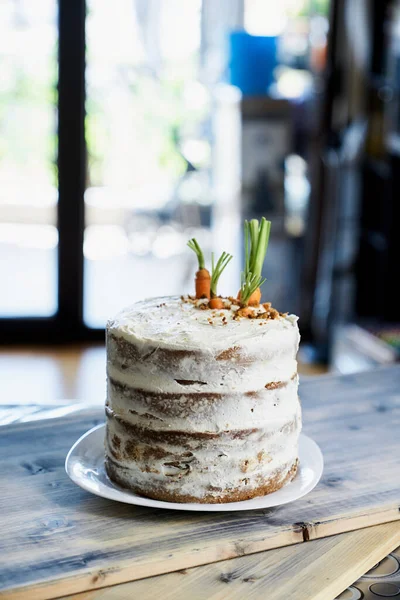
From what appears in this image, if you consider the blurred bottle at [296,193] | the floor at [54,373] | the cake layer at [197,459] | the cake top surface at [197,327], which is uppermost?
the cake top surface at [197,327]

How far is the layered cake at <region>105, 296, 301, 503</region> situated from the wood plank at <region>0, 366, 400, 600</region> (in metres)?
0.04

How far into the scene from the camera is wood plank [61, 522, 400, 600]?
853 millimetres

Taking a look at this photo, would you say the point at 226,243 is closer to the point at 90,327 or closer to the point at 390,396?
the point at 90,327

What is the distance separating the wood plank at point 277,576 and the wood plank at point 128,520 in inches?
0.5

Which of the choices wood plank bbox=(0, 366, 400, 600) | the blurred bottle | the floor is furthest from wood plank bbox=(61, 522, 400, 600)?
the blurred bottle

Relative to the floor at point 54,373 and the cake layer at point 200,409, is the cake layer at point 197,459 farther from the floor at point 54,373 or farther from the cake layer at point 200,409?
the floor at point 54,373

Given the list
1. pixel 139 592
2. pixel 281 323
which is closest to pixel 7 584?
pixel 139 592

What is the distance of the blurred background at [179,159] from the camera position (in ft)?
13.2

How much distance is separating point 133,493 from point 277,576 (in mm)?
209

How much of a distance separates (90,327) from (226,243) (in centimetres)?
85

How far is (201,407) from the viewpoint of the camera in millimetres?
961

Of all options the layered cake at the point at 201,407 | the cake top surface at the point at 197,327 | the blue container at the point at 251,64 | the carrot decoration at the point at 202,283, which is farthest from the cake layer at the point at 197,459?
the blue container at the point at 251,64

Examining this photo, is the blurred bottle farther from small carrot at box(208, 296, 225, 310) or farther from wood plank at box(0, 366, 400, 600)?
small carrot at box(208, 296, 225, 310)

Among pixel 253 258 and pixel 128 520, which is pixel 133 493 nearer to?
pixel 128 520
